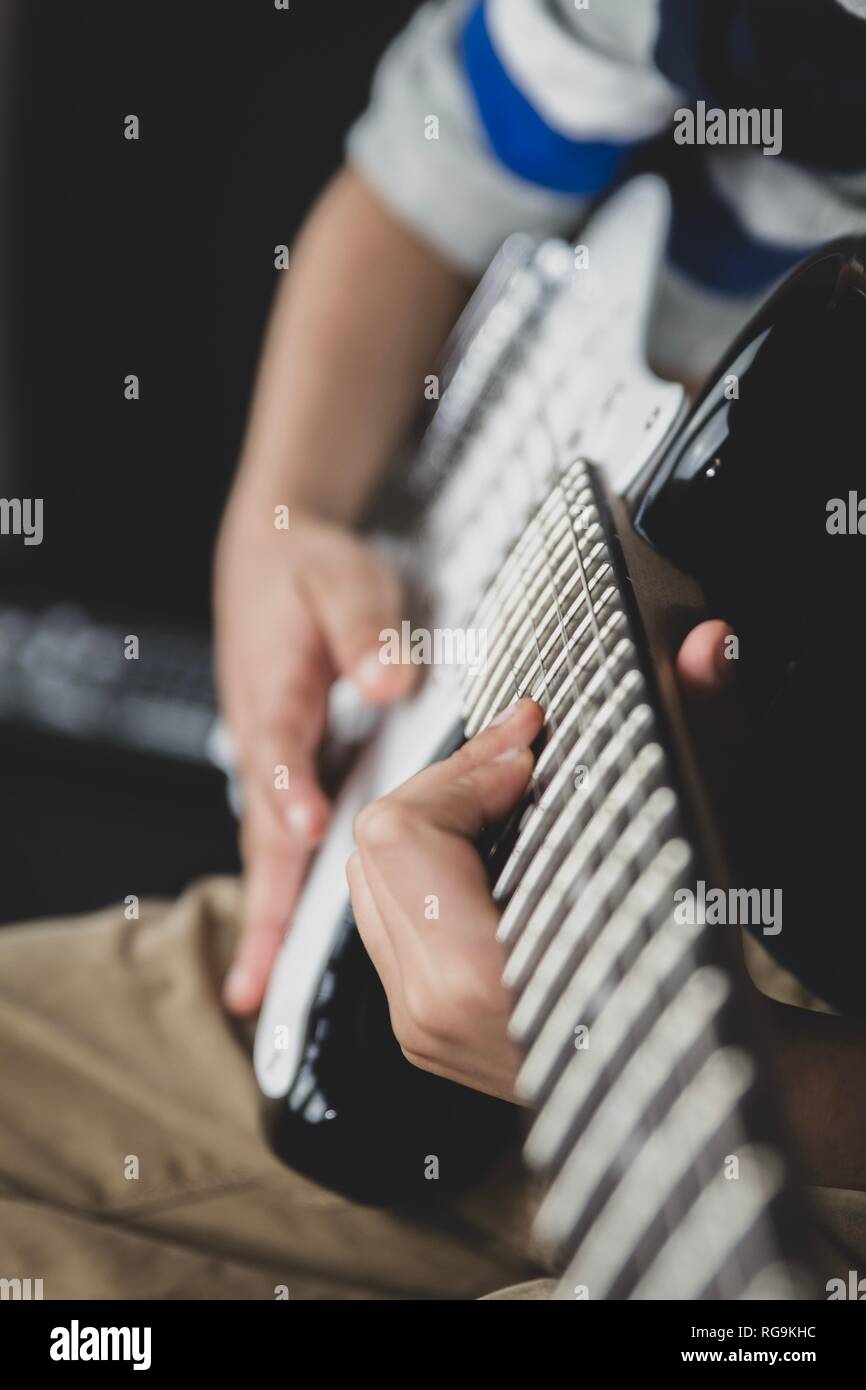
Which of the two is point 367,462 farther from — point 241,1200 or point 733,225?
point 241,1200

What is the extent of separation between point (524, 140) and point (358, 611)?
29cm

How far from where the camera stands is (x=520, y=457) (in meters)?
0.57

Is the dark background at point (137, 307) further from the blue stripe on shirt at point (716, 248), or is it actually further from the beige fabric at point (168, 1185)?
the blue stripe on shirt at point (716, 248)

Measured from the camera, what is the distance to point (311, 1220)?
450 mm

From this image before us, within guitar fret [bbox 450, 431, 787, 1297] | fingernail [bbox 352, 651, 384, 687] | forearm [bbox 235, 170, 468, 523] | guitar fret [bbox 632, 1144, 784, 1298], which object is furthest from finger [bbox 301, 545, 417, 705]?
guitar fret [bbox 632, 1144, 784, 1298]

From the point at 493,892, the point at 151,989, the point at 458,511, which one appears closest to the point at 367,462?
the point at 458,511

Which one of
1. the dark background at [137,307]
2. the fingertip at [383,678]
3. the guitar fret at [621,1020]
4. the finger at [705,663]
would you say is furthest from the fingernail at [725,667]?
the dark background at [137,307]

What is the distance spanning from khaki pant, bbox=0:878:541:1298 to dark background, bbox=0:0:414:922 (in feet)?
1.19

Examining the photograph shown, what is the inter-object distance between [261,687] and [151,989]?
0.56 ft

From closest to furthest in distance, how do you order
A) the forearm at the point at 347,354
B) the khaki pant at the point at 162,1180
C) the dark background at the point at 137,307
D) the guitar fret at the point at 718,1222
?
the guitar fret at the point at 718,1222 → the khaki pant at the point at 162,1180 → the forearm at the point at 347,354 → the dark background at the point at 137,307

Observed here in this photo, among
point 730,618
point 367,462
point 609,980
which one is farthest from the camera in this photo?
point 367,462

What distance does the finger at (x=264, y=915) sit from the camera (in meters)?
0.54

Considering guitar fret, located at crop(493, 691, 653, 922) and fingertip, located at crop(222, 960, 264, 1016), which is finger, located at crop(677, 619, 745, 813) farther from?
fingertip, located at crop(222, 960, 264, 1016)

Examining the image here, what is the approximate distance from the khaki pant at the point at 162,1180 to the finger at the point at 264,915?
0.02 metres
